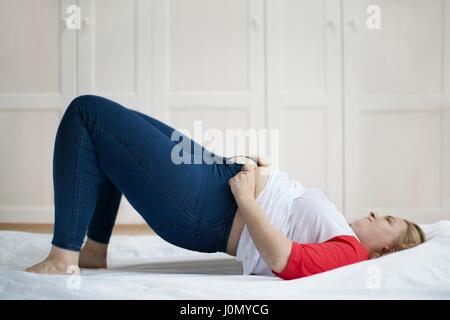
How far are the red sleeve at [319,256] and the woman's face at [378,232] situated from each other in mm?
155

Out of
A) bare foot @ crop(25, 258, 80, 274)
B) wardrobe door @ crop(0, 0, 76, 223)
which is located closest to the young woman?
bare foot @ crop(25, 258, 80, 274)

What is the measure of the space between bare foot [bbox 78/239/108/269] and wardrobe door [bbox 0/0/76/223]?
1920 mm

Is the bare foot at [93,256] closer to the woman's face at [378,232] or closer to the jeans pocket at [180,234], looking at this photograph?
the jeans pocket at [180,234]

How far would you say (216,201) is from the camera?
132 centimetres

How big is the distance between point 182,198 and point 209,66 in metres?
2.06

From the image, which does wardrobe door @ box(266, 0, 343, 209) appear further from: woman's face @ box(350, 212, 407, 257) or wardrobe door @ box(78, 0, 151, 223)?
woman's face @ box(350, 212, 407, 257)

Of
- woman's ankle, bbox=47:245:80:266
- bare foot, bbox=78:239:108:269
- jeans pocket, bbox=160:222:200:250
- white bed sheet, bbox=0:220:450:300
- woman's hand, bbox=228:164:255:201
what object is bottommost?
bare foot, bbox=78:239:108:269

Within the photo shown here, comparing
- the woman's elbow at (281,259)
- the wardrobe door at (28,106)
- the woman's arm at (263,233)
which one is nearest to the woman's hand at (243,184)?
the woman's arm at (263,233)

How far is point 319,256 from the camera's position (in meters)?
1.17

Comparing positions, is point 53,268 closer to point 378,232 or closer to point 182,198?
point 182,198

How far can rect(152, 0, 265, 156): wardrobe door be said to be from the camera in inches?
127

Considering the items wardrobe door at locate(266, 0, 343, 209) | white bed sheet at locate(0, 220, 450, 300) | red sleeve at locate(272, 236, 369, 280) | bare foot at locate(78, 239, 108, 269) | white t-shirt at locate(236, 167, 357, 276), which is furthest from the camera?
wardrobe door at locate(266, 0, 343, 209)
